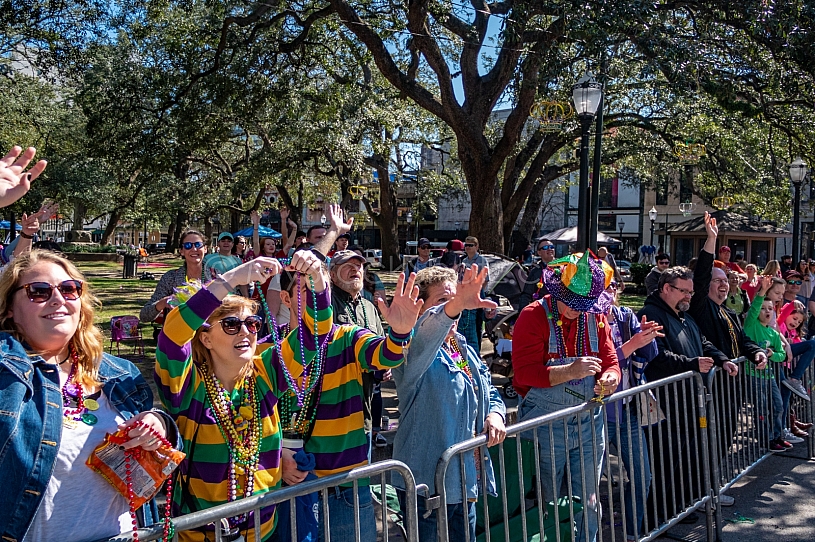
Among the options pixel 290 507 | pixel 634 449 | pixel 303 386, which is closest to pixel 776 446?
pixel 634 449

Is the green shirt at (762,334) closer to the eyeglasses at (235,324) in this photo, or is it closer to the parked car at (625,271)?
the eyeglasses at (235,324)

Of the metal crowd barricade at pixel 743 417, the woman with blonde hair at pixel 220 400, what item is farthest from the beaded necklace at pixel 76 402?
the metal crowd barricade at pixel 743 417

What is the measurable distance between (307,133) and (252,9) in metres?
6.37

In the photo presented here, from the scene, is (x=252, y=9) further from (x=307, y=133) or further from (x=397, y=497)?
(x=397, y=497)

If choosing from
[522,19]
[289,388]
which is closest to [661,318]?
[289,388]

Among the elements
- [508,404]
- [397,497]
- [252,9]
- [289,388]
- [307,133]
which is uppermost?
Answer: [252,9]

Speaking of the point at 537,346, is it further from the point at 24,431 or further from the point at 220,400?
the point at 24,431

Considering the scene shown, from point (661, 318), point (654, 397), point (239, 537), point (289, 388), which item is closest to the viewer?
point (239, 537)

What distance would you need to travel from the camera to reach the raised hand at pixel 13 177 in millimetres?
2328

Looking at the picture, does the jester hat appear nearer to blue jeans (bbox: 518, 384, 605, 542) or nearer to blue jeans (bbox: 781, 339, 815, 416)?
blue jeans (bbox: 518, 384, 605, 542)

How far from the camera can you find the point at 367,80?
2094cm

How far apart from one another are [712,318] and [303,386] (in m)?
4.24

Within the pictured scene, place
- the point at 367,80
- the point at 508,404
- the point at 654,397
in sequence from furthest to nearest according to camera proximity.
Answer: the point at 367,80, the point at 508,404, the point at 654,397

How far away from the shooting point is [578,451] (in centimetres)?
401
